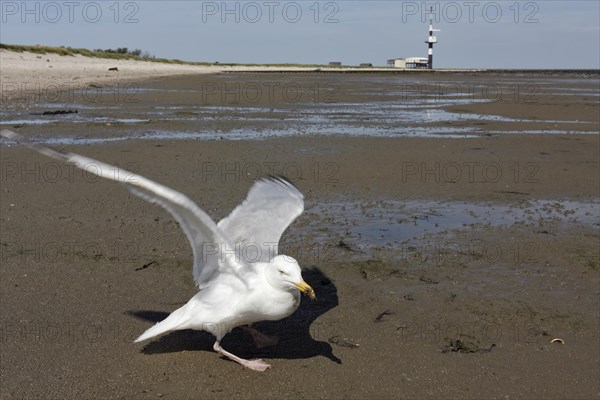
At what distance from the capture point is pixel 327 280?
6.32 metres

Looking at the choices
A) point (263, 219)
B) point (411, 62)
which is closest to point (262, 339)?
point (263, 219)

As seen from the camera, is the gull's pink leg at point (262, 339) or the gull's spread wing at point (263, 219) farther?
the gull's spread wing at point (263, 219)

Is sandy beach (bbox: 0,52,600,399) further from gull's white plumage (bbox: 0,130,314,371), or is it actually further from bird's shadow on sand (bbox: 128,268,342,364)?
gull's white plumage (bbox: 0,130,314,371)

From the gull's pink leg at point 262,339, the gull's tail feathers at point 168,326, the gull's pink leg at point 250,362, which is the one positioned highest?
the gull's tail feathers at point 168,326

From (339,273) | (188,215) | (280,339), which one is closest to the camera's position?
(188,215)

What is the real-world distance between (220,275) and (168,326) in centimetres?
51

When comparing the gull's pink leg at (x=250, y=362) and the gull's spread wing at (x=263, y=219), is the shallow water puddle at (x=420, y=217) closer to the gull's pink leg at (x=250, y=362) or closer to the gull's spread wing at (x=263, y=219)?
the gull's spread wing at (x=263, y=219)

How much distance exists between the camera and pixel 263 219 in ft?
19.3

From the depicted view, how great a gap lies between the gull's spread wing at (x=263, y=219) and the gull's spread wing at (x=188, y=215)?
216 mm

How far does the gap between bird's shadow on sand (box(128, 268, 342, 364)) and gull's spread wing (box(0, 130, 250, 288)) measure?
0.45 meters

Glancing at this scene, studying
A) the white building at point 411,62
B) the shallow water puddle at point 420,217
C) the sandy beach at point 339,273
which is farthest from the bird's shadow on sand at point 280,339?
the white building at point 411,62

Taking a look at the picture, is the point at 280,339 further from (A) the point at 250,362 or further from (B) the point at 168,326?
(B) the point at 168,326

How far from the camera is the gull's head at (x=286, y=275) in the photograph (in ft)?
15.3

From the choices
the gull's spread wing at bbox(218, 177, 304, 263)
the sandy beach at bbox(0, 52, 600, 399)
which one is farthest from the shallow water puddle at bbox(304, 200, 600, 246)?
the gull's spread wing at bbox(218, 177, 304, 263)
